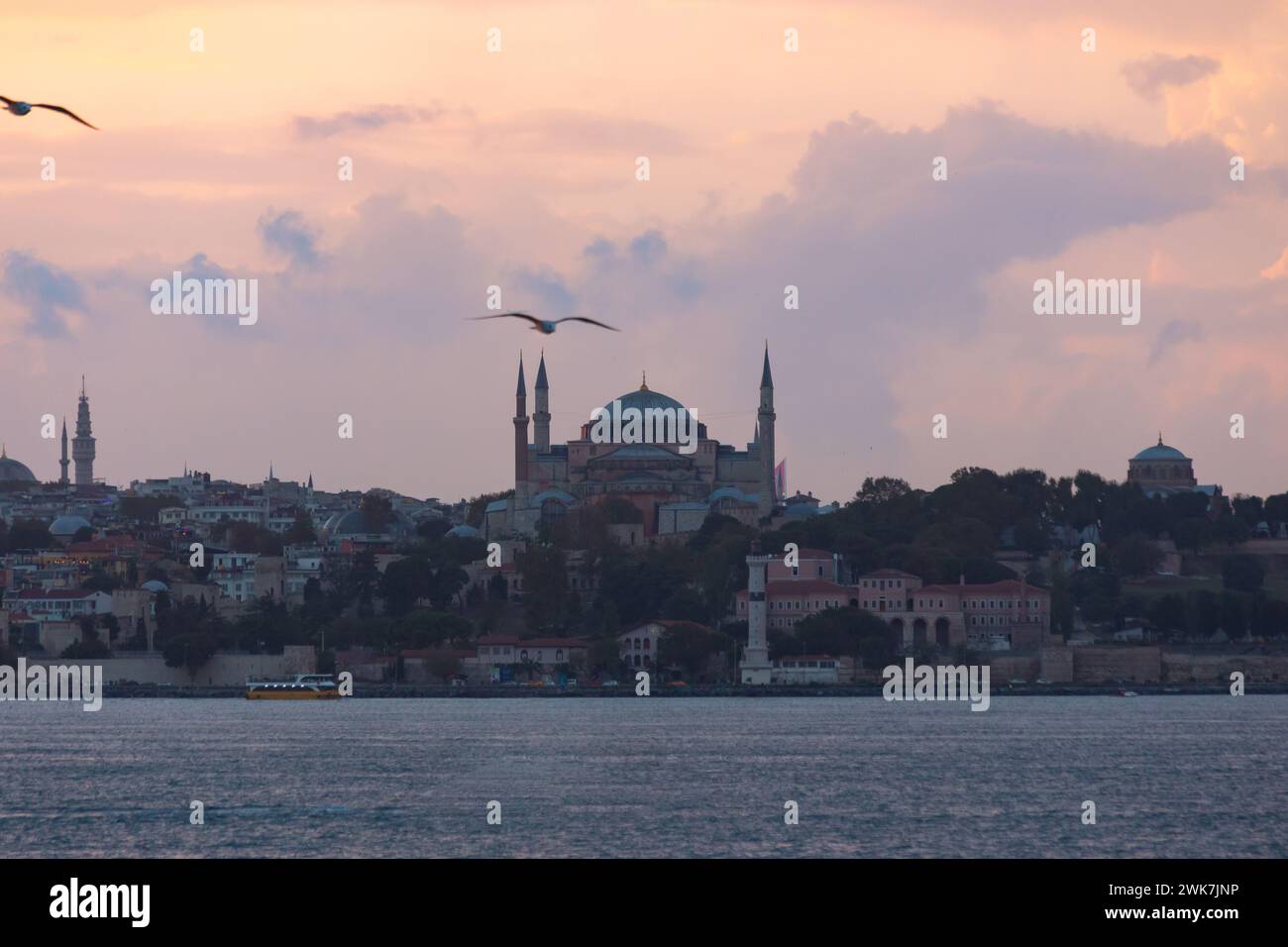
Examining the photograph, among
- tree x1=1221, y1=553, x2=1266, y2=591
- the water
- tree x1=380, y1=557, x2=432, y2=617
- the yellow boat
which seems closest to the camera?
the water

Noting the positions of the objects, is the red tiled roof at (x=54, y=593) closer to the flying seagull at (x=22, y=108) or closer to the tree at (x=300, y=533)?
the tree at (x=300, y=533)

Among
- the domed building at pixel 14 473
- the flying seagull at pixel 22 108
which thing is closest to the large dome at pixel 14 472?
the domed building at pixel 14 473

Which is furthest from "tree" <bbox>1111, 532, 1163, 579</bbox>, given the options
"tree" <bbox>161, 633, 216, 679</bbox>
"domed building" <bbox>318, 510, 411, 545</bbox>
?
"domed building" <bbox>318, 510, 411, 545</bbox>

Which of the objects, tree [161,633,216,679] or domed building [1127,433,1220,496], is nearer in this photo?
tree [161,633,216,679]

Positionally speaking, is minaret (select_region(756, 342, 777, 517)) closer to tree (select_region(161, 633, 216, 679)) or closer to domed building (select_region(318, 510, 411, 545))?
domed building (select_region(318, 510, 411, 545))

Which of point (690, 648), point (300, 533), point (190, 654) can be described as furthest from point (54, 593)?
point (690, 648)
